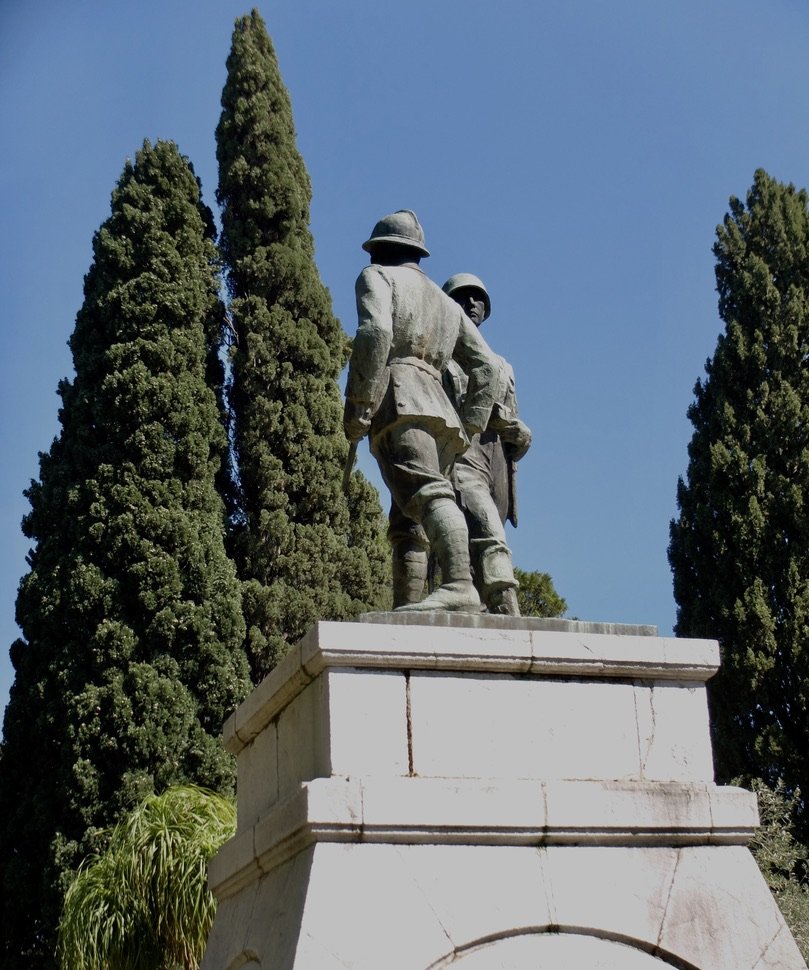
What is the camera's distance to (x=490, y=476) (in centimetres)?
822

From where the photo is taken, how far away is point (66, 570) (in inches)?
590

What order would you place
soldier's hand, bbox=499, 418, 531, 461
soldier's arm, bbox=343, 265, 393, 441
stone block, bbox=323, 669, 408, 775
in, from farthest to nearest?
1. soldier's hand, bbox=499, 418, 531, 461
2. soldier's arm, bbox=343, 265, 393, 441
3. stone block, bbox=323, 669, 408, 775

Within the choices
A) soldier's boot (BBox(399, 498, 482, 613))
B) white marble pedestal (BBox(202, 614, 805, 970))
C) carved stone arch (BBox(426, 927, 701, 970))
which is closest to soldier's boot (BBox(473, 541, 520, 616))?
soldier's boot (BBox(399, 498, 482, 613))

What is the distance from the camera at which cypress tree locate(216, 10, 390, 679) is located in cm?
1670

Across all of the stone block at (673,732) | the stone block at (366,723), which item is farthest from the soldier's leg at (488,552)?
the stone block at (366,723)

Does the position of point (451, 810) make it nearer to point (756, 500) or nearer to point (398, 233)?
point (398, 233)

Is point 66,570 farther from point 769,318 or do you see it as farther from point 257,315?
point 769,318

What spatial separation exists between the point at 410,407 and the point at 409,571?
0.84 metres

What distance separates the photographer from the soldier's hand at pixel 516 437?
8.15 m

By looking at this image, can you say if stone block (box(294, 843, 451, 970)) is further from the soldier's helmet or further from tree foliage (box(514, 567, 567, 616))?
tree foliage (box(514, 567, 567, 616))

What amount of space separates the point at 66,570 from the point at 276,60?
10159 millimetres

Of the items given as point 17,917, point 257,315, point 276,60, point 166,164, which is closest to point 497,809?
point 17,917

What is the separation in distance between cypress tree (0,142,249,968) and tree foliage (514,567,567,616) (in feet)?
29.3

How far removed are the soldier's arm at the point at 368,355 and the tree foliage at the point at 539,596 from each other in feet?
57.8
